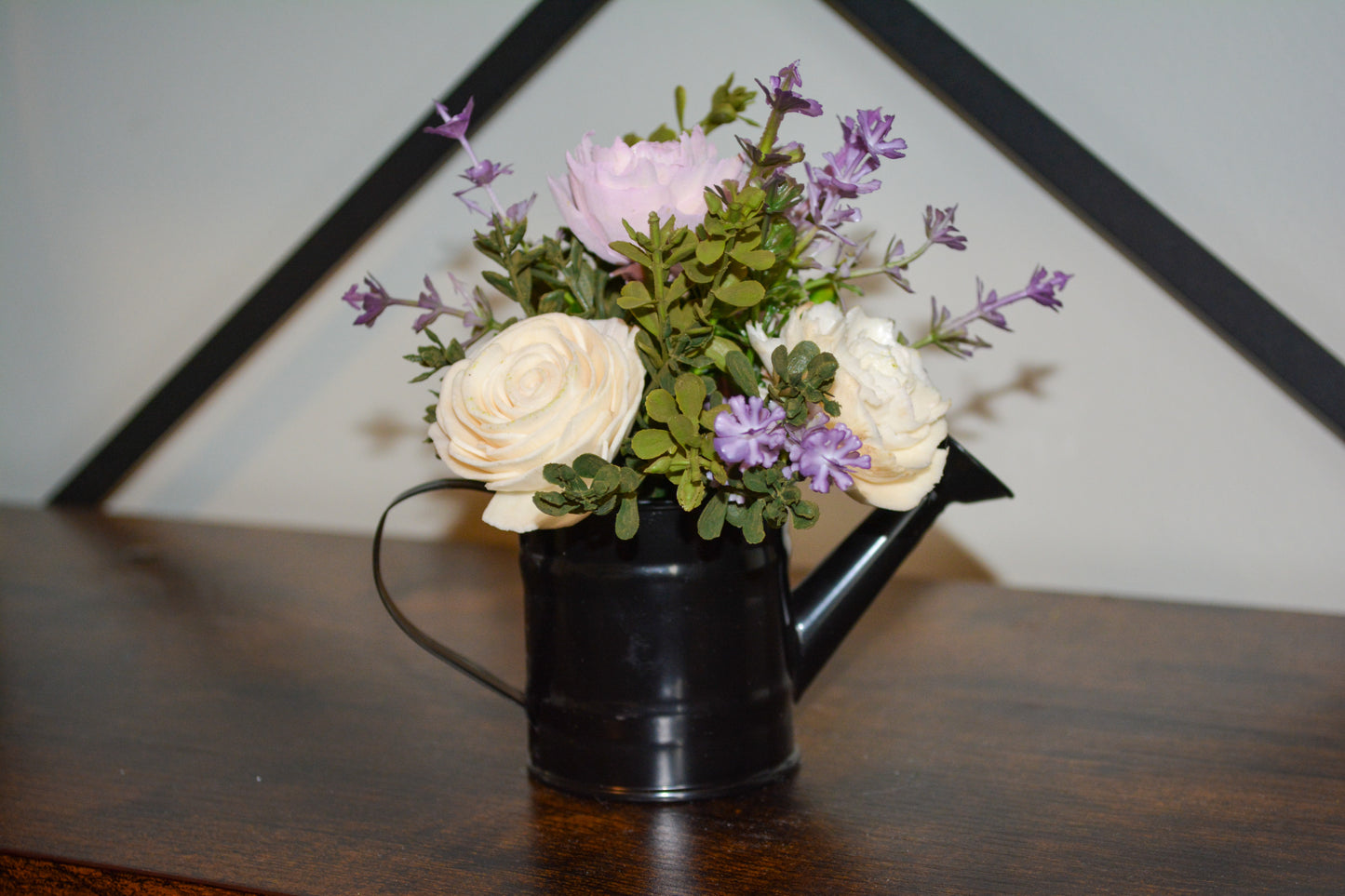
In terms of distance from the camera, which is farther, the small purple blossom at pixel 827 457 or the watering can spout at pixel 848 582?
the watering can spout at pixel 848 582

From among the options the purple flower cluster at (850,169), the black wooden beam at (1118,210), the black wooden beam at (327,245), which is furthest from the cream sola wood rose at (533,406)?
the black wooden beam at (327,245)

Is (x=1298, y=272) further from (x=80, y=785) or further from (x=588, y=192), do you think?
(x=80, y=785)

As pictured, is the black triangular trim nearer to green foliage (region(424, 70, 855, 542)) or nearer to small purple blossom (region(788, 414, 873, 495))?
green foliage (region(424, 70, 855, 542))

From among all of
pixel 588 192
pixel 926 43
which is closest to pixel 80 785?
pixel 588 192

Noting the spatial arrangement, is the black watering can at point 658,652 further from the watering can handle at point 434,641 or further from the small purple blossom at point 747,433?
the small purple blossom at point 747,433

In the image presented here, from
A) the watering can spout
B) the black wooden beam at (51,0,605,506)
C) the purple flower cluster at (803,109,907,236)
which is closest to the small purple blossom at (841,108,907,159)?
the purple flower cluster at (803,109,907,236)

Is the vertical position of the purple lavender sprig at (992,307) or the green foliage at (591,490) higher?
the purple lavender sprig at (992,307)

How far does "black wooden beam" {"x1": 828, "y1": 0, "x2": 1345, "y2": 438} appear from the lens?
48.3 inches

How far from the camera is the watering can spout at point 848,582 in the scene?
2.46 feet

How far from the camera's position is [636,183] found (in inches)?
23.8

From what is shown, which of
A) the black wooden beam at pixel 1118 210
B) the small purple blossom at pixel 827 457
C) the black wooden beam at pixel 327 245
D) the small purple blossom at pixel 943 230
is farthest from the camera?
the black wooden beam at pixel 327 245

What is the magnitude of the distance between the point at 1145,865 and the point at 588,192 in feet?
1.56

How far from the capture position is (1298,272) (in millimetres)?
1291

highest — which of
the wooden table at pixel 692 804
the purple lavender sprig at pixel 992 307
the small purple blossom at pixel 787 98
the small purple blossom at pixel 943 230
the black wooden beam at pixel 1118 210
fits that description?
the black wooden beam at pixel 1118 210
